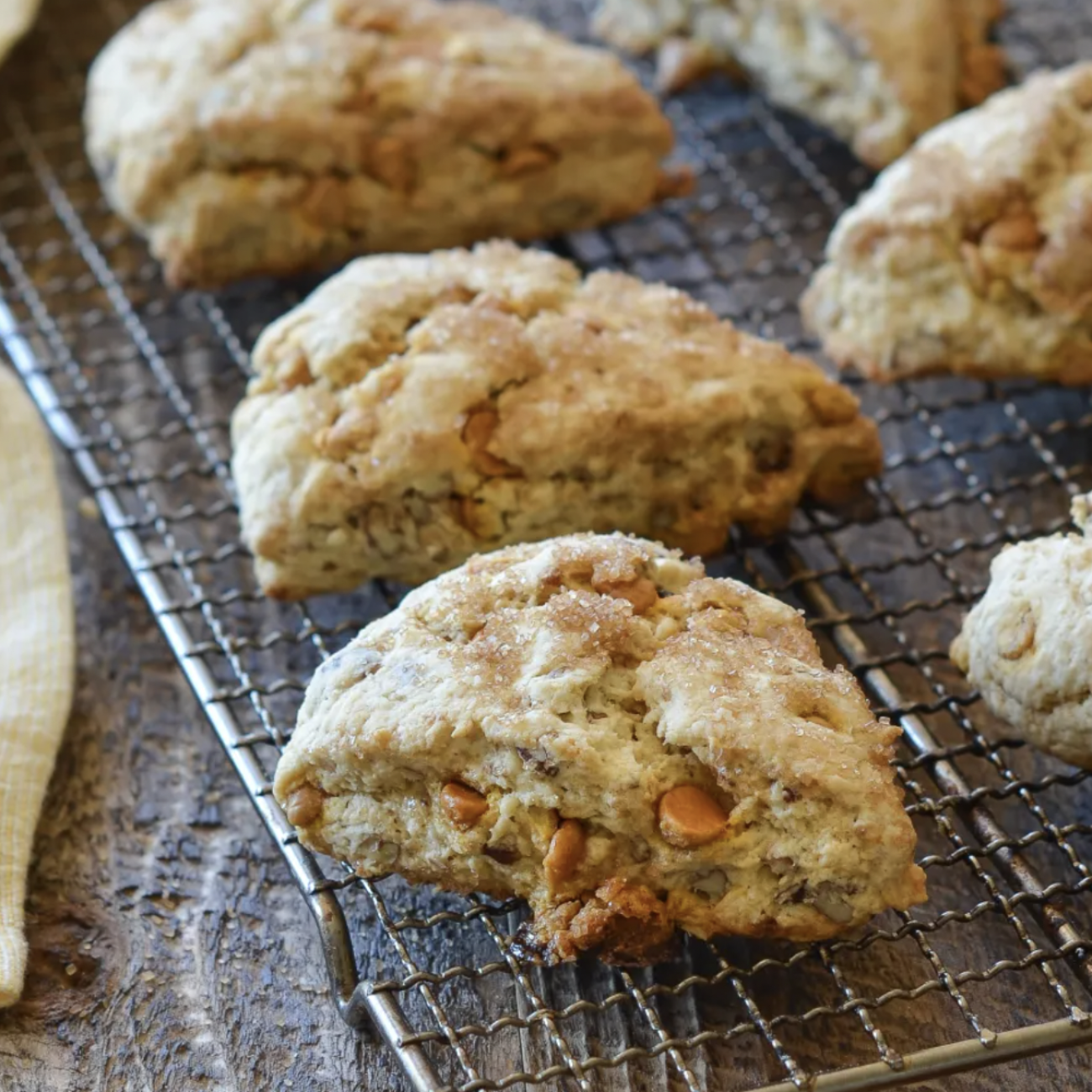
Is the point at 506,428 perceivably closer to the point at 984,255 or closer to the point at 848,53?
the point at 984,255

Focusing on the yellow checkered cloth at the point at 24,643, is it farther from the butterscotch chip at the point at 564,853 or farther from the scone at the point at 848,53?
the scone at the point at 848,53

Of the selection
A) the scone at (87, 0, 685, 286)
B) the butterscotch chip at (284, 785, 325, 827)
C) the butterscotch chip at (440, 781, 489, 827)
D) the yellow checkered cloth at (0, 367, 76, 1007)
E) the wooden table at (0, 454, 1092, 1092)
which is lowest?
the wooden table at (0, 454, 1092, 1092)

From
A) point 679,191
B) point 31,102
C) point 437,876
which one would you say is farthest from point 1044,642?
point 31,102

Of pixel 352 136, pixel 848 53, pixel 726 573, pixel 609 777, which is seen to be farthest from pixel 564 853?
pixel 848 53

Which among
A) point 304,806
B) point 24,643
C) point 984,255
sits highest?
point 984,255

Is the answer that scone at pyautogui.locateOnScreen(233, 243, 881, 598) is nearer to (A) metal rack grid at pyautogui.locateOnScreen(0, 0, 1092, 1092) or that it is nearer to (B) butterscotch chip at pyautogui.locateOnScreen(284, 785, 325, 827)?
(A) metal rack grid at pyautogui.locateOnScreen(0, 0, 1092, 1092)

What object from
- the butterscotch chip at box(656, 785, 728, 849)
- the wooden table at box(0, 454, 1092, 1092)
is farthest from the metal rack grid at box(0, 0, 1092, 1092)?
the butterscotch chip at box(656, 785, 728, 849)
